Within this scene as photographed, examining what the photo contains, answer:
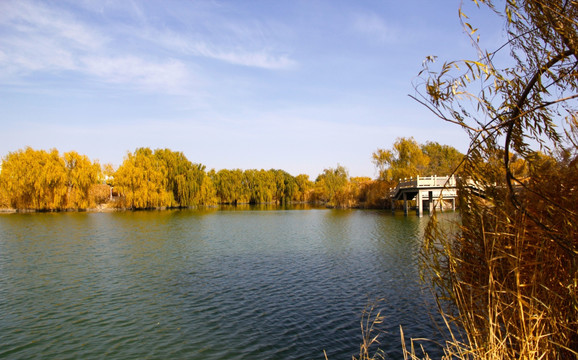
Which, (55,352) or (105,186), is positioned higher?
(105,186)

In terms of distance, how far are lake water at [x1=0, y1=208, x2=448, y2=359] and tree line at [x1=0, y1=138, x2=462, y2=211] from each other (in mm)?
27507

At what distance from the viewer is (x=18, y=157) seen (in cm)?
4347

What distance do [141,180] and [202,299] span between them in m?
40.8

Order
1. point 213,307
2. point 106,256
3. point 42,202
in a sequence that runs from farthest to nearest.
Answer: point 42,202 < point 106,256 < point 213,307

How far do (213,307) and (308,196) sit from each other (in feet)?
259

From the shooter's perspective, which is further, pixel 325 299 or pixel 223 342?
pixel 325 299

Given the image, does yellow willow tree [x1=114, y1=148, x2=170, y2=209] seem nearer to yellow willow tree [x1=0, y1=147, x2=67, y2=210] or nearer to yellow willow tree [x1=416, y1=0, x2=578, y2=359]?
yellow willow tree [x1=0, y1=147, x2=67, y2=210]

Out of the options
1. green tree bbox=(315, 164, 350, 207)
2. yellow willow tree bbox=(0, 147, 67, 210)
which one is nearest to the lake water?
yellow willow tree bbox=(0, 147, 67, 210)

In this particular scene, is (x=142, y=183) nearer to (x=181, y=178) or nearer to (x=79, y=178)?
(x=181, y=178)

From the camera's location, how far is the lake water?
7.02 m

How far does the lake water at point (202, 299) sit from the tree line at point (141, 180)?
27.5 metres

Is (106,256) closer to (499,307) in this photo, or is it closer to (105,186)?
(499,307)

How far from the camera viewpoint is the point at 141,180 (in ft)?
154

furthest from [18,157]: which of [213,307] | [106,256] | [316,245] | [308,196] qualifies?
[308,196]
